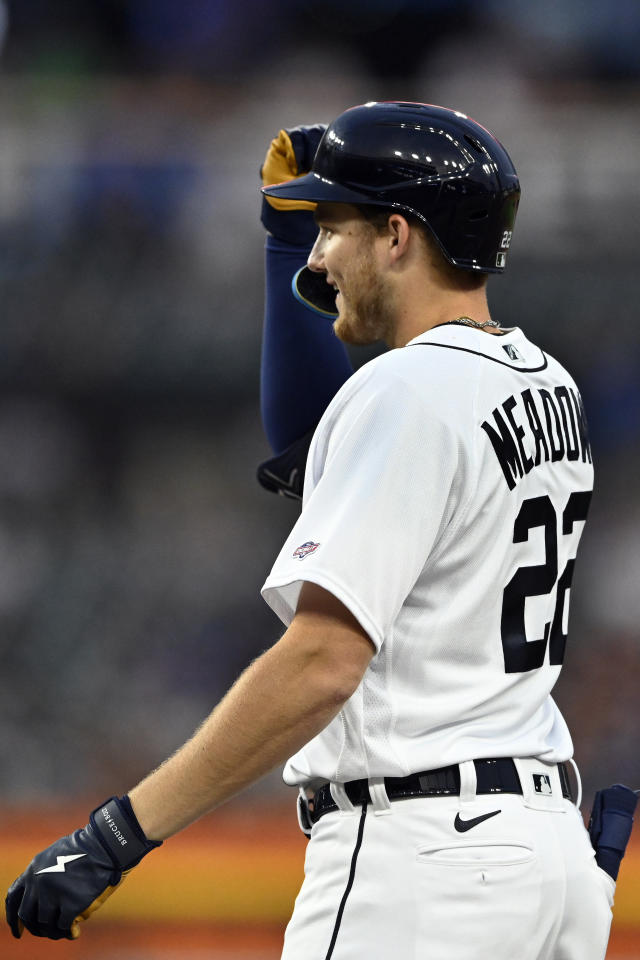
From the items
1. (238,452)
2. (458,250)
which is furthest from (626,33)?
(458,250)

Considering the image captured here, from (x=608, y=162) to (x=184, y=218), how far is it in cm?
203

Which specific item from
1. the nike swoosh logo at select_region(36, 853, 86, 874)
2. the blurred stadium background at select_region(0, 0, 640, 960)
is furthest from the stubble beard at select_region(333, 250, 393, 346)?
the blurred stadium background at select_region(0, 0, 640, 960)

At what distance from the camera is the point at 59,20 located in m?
5.36

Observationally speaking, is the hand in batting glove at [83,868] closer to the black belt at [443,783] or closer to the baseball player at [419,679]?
the baseball player at [419,679]

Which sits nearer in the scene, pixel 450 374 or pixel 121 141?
pixel 450 374

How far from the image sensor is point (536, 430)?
1.34 metres

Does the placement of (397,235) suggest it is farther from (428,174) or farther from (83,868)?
(83,868)

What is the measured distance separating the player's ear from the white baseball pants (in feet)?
2.13

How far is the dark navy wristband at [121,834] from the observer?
122 centimetres

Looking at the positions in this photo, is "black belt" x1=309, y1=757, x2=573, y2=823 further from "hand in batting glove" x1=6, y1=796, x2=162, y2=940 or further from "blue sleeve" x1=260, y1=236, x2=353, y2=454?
"blue sleeve" x1=260, y1=236, x2=353, y2=454

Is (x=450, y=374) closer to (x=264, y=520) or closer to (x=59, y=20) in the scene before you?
(x=264, y=520)

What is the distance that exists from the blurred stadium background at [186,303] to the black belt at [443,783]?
3682 millimetres

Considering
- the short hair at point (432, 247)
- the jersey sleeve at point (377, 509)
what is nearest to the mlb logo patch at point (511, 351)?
the short hair at point (432, 247)

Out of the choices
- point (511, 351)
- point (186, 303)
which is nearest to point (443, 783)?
point (511, 351)
